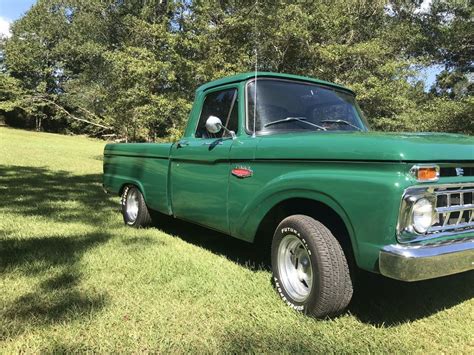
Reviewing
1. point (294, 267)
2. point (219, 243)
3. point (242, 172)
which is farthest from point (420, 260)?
point (219, 243)

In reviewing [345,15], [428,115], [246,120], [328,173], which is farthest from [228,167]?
[428,115]

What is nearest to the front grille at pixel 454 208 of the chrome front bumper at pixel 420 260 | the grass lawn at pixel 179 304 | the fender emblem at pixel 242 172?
the chrome front bumper at pixel 420 260

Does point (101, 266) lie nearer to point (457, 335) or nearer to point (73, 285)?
point (73, 285)

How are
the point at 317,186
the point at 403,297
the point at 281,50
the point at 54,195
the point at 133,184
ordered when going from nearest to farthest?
the point at 317,186 → the point at 403,297 → the point at 133,184 → the point at 54,195 → the point at 281,50

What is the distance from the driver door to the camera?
4320mm

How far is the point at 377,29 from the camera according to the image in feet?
62.5

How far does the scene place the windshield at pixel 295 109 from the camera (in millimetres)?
4188

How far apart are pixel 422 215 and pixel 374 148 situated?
1.73ft

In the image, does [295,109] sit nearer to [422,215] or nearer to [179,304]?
[422,215]

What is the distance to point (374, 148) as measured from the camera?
2932 mm

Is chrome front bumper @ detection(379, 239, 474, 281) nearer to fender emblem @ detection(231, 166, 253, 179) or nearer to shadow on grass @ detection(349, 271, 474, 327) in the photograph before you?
shadow on grass @ detection(349, 271, 474, 327)

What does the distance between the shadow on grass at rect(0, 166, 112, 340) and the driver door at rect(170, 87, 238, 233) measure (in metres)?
1.24

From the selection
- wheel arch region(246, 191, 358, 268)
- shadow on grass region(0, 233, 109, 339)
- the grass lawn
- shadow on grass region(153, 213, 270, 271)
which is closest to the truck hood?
wheel arch region(246, 191, 358, 268)

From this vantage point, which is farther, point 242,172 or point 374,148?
point 242,172
